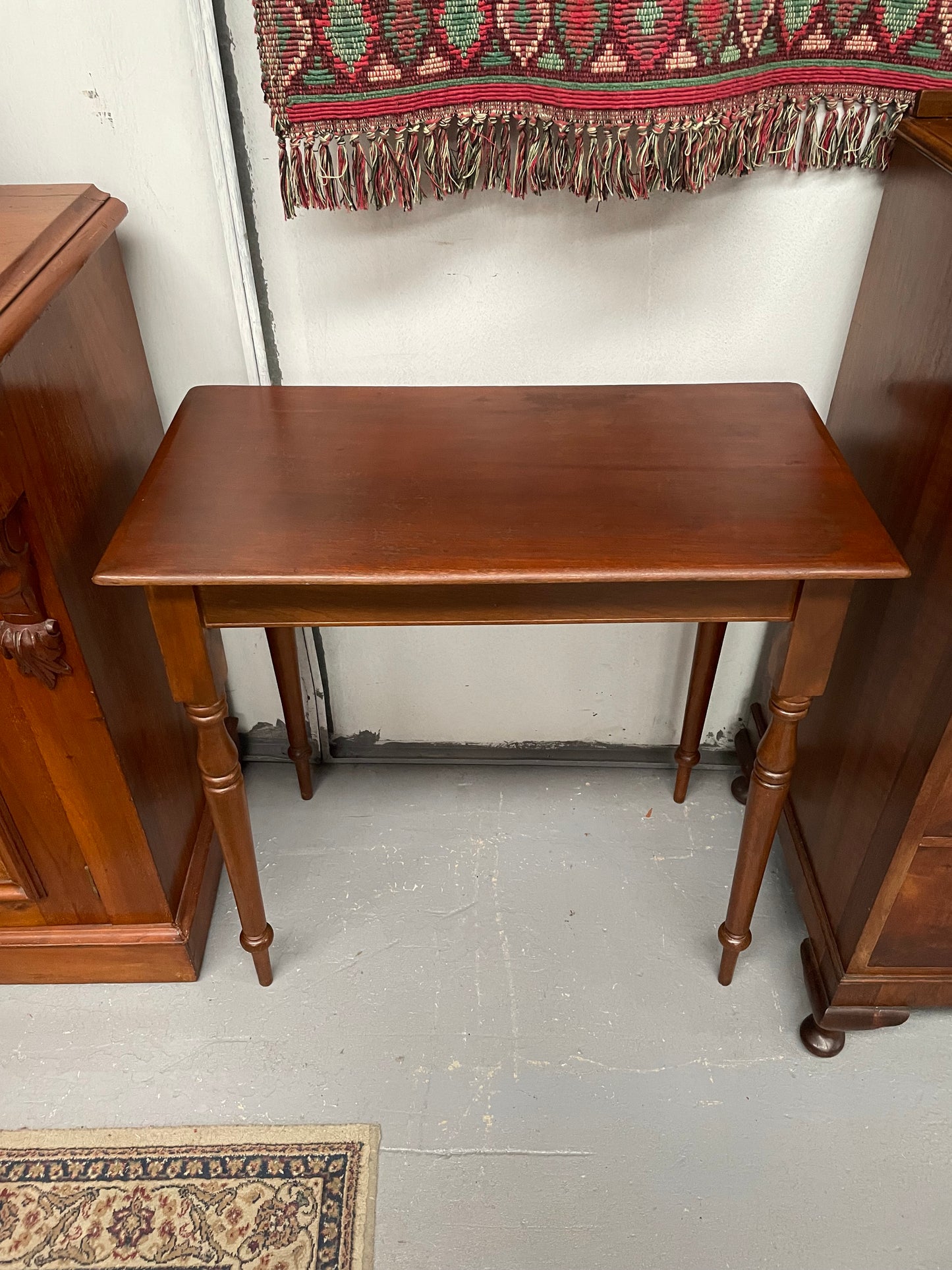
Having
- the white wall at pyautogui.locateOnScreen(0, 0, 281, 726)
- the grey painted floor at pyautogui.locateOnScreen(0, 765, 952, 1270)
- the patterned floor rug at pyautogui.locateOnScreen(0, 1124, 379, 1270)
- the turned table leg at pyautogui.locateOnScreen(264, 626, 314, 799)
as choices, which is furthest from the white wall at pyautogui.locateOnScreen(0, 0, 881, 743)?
the patterned floor rug at pyautogui.locateOnScreen(0, 1124, 379, 1270)

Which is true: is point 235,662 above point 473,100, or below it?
below

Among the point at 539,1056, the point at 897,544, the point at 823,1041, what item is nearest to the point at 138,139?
the point at 897,544

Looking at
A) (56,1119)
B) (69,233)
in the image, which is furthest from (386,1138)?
(69,233)

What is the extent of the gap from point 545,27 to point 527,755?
1187mm

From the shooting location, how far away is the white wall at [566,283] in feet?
4.06

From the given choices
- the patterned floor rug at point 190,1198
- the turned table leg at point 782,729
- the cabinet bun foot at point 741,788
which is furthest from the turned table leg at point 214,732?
the cabinet bun foot at point 741,788

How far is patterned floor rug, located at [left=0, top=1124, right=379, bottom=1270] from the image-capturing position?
45.3 inches

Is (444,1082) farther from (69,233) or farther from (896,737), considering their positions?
(69,233)

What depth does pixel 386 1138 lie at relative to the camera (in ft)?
4.12

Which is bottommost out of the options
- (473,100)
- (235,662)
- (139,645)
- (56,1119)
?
(56,1119)

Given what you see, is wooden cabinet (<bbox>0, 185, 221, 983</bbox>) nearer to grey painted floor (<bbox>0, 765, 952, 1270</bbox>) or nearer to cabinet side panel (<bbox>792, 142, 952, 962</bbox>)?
grey painted floor (<bbox>0, 765, 952, 1270</bbox>)

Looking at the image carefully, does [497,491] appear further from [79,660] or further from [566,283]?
[79,660]

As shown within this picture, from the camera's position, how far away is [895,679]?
1162 mm

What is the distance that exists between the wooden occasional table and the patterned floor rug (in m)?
0.40
